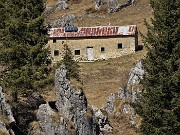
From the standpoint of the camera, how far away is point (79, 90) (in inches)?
1553

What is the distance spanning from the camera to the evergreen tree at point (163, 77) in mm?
38750

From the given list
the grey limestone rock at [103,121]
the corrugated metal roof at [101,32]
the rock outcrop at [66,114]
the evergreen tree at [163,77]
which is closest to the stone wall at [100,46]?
the corrugated metal roof at [101,32]

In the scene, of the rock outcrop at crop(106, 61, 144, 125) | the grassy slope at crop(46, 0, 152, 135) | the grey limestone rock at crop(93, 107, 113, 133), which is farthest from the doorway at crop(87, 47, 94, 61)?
the grey limestone rock at crop(93, 107, 113, 133)

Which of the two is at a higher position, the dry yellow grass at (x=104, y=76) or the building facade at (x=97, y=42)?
the building facade at (x=97, y=42)

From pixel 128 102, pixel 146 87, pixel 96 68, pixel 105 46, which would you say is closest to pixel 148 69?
pixel 146 87

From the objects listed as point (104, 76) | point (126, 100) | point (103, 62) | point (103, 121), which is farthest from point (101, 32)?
point (103, 121)

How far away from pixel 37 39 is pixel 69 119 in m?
9.75

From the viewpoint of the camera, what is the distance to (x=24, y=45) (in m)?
43.8

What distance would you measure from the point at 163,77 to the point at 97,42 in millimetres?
42752

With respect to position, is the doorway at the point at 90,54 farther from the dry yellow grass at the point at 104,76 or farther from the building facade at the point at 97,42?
the dry yellow grass at the point at 104,76

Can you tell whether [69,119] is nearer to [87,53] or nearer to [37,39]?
[37,39]

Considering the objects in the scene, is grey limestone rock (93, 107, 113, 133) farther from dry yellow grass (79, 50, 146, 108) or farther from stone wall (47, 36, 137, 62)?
stone wall (47, 36, 137, 62)

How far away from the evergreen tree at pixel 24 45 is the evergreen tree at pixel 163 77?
368 inches

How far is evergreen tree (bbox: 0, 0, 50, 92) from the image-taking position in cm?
4275
